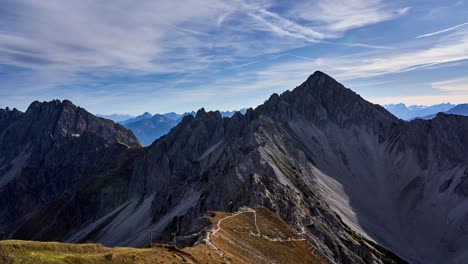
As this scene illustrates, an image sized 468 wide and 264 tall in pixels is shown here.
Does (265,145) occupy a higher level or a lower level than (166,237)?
higher

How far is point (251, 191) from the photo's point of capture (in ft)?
349

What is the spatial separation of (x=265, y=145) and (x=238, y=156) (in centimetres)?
1831

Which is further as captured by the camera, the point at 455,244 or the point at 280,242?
the point at 455,244

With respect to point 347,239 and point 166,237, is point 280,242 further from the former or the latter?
point 166,237

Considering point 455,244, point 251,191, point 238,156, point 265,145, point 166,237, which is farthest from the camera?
point 455,244

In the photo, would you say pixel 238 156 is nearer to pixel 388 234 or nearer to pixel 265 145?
pixel 265 145

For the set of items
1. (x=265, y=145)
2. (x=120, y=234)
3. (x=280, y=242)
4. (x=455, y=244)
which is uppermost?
(x=265, y=145)

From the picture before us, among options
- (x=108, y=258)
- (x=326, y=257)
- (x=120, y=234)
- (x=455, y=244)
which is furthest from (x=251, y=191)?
(x=455, y=244)

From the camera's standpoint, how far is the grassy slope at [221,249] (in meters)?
39.6

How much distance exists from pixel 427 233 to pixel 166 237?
139775 millimetres

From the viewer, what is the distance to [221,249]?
5844 cm

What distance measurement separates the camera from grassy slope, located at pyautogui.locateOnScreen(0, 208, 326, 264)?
3956cm

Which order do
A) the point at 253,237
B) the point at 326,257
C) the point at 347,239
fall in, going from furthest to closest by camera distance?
the point at 347,239, the point at 326,257, the point at 253,237

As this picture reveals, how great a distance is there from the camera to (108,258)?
1624 inches
